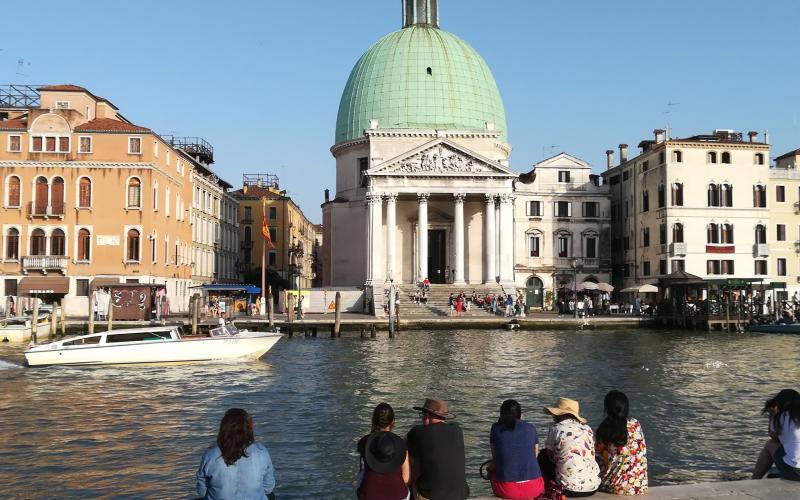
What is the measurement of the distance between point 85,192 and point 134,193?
8.92 feet

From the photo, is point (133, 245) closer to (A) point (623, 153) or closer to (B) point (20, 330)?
(B) point (20, 330)

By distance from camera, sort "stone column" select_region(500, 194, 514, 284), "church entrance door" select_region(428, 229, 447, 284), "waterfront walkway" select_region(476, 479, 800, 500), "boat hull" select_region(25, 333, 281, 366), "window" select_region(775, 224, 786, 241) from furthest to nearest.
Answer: "church entrance door" select_region(428, 229, 447, 284) < "window" select_region(775, 224, 786, 241) < "stone column" select_region(500, 194, 514, 284) < "boat hull" select_region(25, 333, 281, 366) < "waterfront walkway" select_region(476, 479, 800, 500)

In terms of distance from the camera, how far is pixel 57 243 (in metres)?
47.5

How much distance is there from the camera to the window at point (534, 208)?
6069 centimetres

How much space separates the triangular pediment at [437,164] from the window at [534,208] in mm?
8181

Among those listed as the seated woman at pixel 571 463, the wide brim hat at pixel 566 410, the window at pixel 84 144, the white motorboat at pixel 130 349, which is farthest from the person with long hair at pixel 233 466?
the window at pixel 84 144

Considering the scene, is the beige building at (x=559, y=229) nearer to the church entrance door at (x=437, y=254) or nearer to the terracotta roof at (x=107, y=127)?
the church entrance door at (x=437, y=254)

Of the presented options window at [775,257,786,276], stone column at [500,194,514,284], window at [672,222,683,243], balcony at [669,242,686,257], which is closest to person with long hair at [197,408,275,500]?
stone column at [500,194,514,284]

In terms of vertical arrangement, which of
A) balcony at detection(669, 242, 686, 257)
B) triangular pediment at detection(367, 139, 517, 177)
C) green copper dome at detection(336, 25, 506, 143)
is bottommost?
balcony at detection(669, 242, 686, 257)

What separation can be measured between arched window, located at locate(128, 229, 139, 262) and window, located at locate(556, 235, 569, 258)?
Answer: 3000 centimetres

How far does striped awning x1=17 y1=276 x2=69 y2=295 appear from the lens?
4591 cm

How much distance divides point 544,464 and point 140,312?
36.7 m

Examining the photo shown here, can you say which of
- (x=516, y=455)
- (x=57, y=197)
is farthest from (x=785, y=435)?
(x=57, y=197)

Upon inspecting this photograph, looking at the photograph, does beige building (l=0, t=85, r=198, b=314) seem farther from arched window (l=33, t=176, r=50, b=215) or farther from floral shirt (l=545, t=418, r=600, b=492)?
floral shirt (l=545, t=418, r=600, b=492)
